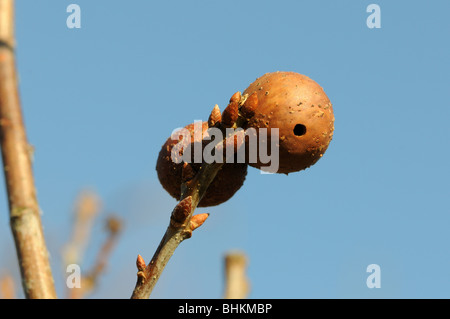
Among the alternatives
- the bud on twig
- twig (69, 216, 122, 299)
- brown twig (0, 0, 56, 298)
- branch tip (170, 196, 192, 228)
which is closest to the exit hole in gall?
the bud on twig

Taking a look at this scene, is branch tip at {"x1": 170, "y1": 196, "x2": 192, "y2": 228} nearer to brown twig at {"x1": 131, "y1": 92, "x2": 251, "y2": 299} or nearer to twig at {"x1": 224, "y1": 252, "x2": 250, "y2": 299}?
brown twig at {"x1": 131, "y1": 92, "x2": 251, "y2": 299}

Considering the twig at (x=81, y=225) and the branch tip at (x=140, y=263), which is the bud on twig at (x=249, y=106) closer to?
the branch tip at (x=140, y=263)

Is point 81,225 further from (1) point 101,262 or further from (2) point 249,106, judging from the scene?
(2) point 249,106

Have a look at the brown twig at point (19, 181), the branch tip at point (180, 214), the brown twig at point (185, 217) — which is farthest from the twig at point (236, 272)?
the brown twig at point (19, 181)

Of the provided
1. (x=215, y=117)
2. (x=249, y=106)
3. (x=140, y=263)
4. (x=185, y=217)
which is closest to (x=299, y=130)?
(x=249, y=106)
